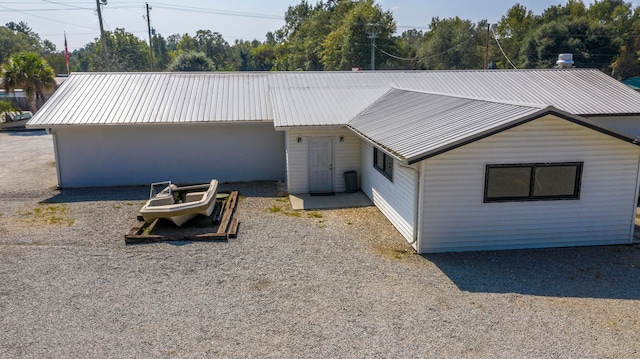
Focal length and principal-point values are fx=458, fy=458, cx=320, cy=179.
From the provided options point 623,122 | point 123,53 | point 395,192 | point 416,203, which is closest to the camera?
point 416,203

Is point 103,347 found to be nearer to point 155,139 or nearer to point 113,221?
point 113,221

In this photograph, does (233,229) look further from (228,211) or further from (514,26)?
(514,26)

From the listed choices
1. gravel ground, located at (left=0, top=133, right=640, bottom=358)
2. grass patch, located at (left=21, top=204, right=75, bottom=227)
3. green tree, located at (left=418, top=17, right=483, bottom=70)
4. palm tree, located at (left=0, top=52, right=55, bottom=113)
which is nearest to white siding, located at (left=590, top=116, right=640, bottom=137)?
gravel ground, located at (left=0, top=133, right=640, bottom=358)

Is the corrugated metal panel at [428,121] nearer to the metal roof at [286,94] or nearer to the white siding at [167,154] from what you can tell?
the metal roof at [286,94]

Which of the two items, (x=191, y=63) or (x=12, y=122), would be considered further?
(x=191, y=63)

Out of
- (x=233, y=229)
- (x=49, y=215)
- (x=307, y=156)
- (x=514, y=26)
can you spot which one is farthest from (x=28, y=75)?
(x=514, y=26)

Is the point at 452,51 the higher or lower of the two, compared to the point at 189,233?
higher

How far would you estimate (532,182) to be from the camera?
9.78 metres

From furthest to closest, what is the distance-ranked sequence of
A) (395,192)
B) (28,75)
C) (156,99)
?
(28,75)
(156,99)
(395,192)

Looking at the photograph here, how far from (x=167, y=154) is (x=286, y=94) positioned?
490cm

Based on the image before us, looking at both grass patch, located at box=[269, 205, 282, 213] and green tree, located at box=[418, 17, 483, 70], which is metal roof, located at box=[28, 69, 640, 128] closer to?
grass patch, located at box=[269, 205, 282, 213]

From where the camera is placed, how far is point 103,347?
21.1 feet

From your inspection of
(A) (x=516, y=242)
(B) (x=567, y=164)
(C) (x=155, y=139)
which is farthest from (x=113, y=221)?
(B) (x=567, y=164)

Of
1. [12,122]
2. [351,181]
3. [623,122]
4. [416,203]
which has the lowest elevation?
[351,181]
